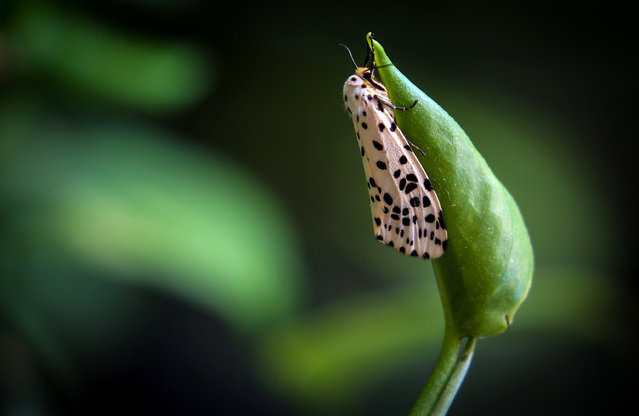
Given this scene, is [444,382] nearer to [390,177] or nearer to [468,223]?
[468,223]

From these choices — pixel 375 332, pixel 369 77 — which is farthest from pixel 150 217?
pixel 369 77

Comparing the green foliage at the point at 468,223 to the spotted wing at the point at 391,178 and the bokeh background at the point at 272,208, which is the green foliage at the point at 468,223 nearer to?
the spotted wing at the point at 391,178

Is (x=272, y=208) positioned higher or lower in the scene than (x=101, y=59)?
lower

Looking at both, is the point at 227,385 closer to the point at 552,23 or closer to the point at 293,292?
the point at 293,292

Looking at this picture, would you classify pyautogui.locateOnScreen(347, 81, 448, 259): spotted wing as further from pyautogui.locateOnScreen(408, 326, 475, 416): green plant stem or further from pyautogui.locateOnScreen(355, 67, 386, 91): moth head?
pyautogui.locateOnScreen(408, 326, 475, 416): green plant stem

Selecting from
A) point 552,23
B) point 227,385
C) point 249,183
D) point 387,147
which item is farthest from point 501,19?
point 387,147

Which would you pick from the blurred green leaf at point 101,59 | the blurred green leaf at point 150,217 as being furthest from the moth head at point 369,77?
the blurred green leaf at point 101,59
